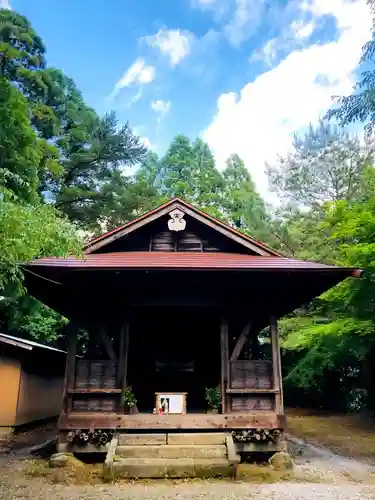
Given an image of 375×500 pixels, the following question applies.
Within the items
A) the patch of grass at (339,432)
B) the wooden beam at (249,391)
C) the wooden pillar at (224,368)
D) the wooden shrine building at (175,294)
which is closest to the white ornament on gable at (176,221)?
the wooden shrine building at (175,294)

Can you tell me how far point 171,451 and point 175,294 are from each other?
293cm

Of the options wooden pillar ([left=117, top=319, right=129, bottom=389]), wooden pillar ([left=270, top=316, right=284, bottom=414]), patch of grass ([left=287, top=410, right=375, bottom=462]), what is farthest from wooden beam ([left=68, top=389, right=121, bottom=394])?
patch of grass ([left=287, top=410, right=375, bottom=462])

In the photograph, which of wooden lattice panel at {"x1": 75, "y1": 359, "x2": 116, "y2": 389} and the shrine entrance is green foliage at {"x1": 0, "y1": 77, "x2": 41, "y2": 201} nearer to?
wooden lattice panel at {"x1": 75, "y1": 359, "x2": 116, "y2": 389}

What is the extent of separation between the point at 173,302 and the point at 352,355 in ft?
32.4

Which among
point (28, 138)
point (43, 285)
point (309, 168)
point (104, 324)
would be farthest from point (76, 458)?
point (309, 168)

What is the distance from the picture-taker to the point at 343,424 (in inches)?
562

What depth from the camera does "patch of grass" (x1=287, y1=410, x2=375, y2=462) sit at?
982cm

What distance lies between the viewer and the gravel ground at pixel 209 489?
574 centimetres

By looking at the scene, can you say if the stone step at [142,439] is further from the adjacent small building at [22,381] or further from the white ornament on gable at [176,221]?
the adjacent small building at [22,381]

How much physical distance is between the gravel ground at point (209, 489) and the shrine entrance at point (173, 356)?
4513 millimetres

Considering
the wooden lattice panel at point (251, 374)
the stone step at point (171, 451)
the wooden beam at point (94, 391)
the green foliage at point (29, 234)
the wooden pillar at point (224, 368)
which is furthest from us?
the wooden lattice panel at point (251, 374)

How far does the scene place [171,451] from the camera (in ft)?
23.2

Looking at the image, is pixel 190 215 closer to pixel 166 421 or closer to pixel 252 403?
pixel 252 403

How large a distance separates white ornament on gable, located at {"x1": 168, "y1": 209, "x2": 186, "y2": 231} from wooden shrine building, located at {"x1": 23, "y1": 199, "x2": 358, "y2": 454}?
0.03 m
